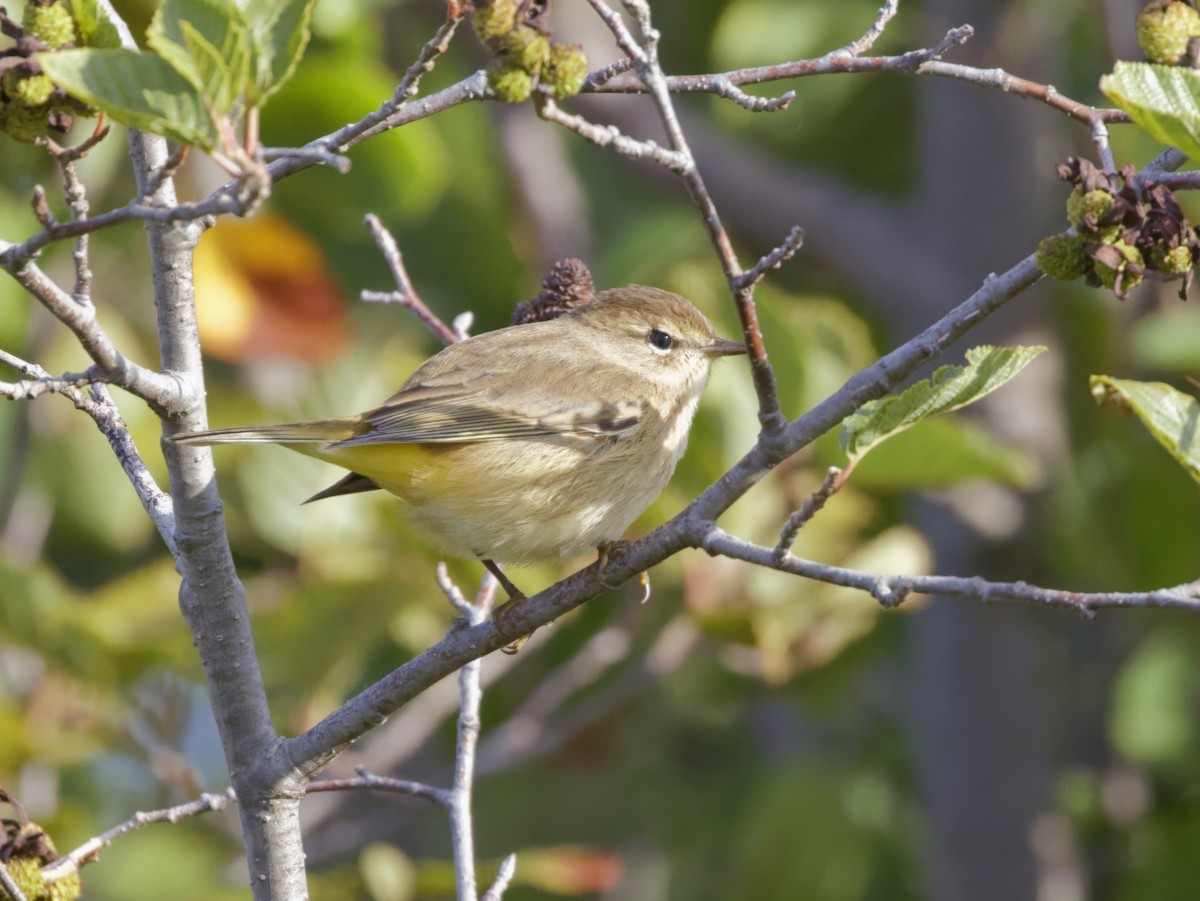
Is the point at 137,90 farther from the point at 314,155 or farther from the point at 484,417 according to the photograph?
the point at 484,417

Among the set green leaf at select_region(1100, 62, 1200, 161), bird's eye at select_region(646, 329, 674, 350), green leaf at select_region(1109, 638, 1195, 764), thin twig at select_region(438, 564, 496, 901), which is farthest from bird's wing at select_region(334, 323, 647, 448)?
green leaf at select_region(1109, 638, 1195, 764)

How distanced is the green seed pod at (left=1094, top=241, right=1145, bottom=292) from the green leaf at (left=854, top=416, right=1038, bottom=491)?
192 centimetres

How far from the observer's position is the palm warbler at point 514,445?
10.3ft

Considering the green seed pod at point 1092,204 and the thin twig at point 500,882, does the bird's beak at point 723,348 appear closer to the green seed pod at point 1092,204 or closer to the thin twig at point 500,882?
the thin twig at point 500,882

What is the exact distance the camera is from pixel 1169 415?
203 cm

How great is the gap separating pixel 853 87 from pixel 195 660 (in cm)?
431

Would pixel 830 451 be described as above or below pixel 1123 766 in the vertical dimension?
above

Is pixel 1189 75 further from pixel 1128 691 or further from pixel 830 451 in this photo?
pixel 1128 691

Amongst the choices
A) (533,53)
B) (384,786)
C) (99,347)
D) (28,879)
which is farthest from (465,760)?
→ (533,53)

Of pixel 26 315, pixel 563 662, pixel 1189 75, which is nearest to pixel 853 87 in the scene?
pixel 563 662

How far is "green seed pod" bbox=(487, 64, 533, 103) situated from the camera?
5.54 ft

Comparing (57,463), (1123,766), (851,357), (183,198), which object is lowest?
(1123,766)

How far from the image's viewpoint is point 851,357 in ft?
14.5

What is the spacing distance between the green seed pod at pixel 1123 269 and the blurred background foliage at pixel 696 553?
205 centimetres
